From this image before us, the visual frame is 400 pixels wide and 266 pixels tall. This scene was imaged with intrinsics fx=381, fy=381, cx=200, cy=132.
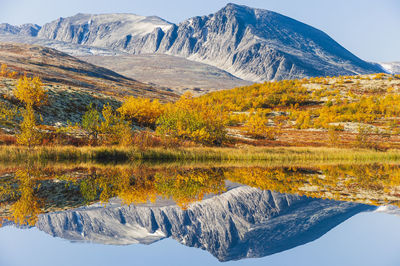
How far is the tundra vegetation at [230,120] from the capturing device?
30.4 metres

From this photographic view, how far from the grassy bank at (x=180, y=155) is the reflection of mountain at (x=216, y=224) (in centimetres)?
Result: 1425

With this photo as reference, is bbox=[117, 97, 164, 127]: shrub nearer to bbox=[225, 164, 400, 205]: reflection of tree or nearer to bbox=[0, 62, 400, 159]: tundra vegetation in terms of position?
bbox=[0, 62, 400, 159]: tundra vegetation

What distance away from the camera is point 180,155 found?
28.8 m

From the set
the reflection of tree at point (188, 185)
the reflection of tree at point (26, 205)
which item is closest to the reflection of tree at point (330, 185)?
the reflection of tree at point (188, 185)

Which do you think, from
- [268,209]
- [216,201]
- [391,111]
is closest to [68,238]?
[216,201]

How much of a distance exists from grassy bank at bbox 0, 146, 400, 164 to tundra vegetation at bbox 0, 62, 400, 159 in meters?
0.31

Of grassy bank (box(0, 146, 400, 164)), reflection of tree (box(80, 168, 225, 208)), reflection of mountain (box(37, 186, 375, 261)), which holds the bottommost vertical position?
grassy bank (box(0, 146, 400, 164))

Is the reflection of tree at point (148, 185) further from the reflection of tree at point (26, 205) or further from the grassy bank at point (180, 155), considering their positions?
the grassy bank at point (180, 155)

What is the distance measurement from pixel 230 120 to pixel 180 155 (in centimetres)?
4092

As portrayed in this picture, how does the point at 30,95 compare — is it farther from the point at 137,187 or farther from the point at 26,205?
the point at 26,205

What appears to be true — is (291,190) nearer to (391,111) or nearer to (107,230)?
(107,230)

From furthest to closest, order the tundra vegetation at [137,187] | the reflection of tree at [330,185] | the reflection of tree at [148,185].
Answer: the reflection of tree at [330,185]
the reflection of tree at [148,185]
the tundra vegetation at [137,187]

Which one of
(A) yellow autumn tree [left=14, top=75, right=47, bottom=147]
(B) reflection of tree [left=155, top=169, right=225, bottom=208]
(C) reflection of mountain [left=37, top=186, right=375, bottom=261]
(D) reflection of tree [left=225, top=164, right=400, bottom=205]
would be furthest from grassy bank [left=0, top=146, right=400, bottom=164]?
(C) reflection of mountain [left=37, top=186, right=375, bottom=261]

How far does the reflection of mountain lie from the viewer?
31.0 ft
